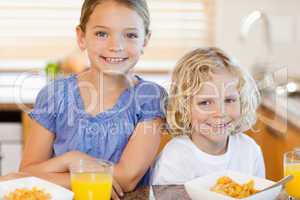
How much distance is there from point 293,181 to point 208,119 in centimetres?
38

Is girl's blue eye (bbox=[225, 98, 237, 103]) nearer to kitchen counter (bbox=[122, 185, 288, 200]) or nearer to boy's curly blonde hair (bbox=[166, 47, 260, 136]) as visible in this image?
boy's curly blonde hair (bbox=[166, 47, 260, 136])

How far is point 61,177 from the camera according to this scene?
5.39 feet

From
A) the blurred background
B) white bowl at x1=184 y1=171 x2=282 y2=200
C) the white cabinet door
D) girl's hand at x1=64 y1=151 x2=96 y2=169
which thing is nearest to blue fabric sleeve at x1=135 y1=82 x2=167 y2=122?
girl's hand at x1=64 y1=151 x2=96 y2=169

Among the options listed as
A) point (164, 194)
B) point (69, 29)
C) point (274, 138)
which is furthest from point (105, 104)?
point (69, 29)

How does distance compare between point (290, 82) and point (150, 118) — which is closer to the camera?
point (150, 118)

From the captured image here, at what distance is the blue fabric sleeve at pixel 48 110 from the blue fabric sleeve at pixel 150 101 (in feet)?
0.77

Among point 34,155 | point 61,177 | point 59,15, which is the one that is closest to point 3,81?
point 59,15

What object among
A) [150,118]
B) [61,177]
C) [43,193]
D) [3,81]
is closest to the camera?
[43,193]

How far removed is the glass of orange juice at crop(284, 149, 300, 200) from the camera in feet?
4.97

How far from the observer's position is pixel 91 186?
1.43m

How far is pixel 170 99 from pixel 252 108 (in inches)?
9.6

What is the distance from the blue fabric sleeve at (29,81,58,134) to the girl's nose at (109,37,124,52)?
230mm

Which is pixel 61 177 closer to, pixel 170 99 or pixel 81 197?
pixel 81 197

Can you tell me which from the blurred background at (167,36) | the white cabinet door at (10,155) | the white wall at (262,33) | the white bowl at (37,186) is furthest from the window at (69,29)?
the white bowl at (37,186)
